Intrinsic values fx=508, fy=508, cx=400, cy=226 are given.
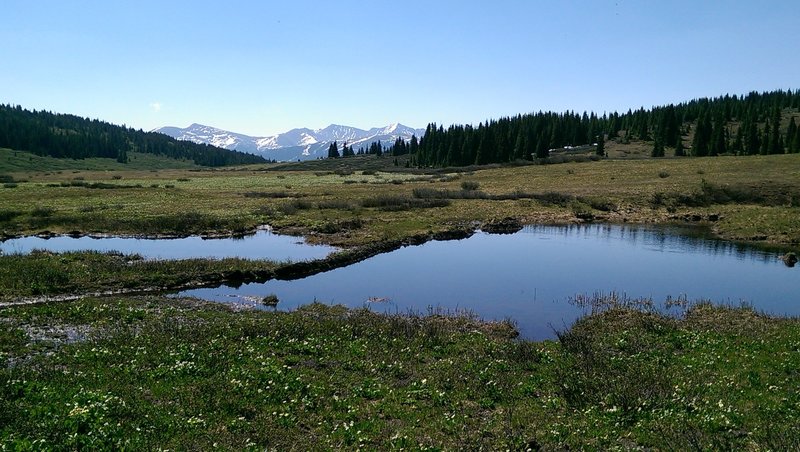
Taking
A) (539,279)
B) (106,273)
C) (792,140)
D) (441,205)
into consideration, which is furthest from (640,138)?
(106,273)

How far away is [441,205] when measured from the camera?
238 ft

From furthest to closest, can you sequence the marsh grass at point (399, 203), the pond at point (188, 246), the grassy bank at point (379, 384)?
the marsh grass at point (399, 203)
the pond at point (188, 246)
the grassy bank at point (379, 384)

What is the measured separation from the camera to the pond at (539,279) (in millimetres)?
29859

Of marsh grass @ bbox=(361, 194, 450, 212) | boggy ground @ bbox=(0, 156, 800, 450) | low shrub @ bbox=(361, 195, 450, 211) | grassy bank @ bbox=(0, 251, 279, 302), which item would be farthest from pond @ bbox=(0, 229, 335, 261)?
low shrub @ bbox=(361, 195, 450, 211)

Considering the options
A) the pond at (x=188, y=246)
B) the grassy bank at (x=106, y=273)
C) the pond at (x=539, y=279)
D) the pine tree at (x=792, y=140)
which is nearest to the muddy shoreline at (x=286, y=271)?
the grassy bank at (x=106, y=273)

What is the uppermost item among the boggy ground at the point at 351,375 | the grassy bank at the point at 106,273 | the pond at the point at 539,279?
the boggy ground at the point at 351,375

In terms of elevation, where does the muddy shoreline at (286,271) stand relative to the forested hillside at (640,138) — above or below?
below

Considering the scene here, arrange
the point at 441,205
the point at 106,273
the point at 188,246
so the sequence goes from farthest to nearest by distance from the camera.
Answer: the point at 441,205 < the point at 188,246 < the point at 106,273

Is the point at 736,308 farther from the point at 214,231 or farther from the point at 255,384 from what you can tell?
the point at 214,231

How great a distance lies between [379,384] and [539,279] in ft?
78.3

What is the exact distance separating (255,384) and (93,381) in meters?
4.61

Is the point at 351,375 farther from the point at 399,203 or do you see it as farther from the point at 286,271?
the point at 399,203

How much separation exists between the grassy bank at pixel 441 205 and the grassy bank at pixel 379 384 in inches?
1093

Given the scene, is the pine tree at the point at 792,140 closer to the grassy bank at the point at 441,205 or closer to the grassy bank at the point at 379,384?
the grassy bank at the point at 441,205
